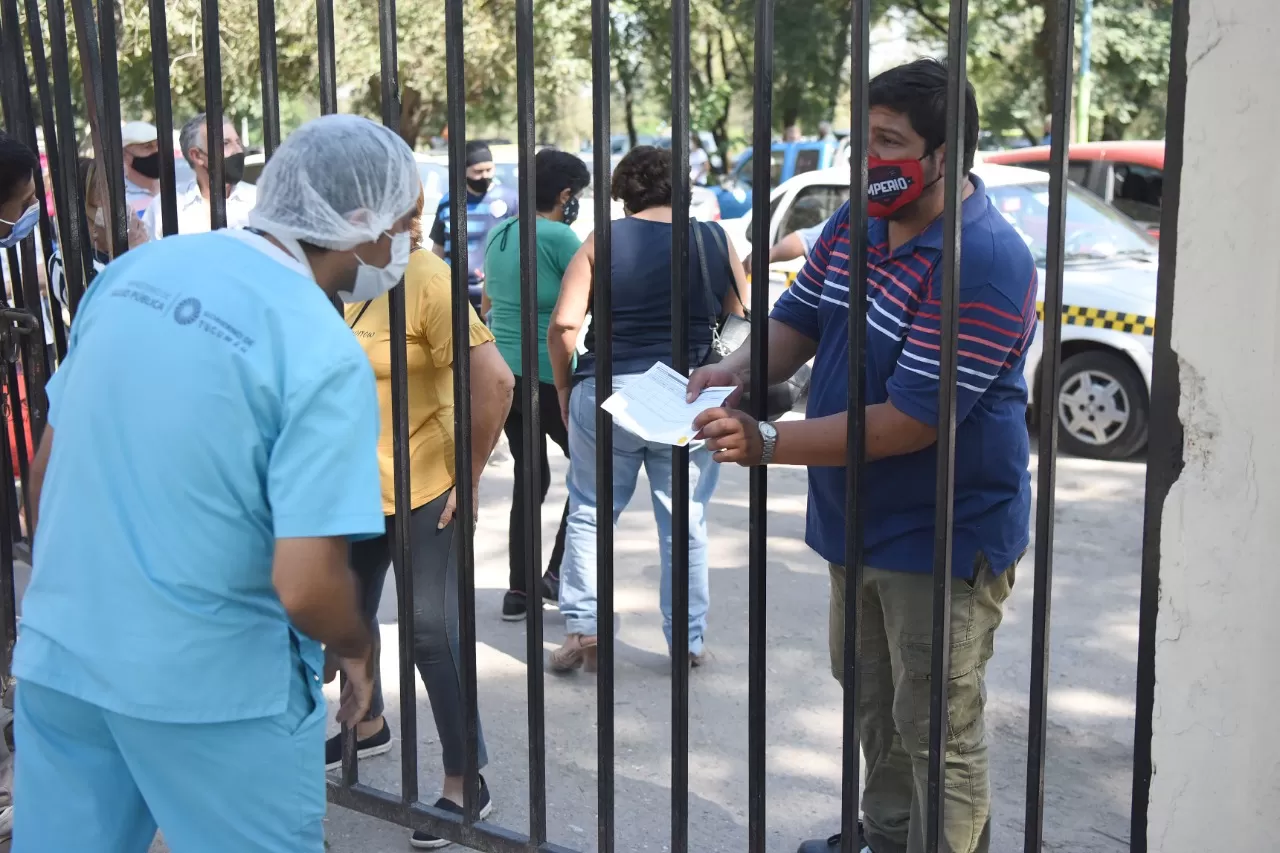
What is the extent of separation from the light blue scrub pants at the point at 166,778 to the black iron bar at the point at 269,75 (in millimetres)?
1405

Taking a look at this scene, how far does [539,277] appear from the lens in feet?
17.4

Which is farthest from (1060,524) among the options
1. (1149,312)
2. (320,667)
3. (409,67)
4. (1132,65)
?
(1132,65)

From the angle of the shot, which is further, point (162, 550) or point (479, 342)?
point (479, 342)

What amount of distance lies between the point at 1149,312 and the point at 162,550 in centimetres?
655

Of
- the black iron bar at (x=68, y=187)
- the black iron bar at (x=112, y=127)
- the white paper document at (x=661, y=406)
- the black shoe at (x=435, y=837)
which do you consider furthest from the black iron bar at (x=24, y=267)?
the white paper document at (x=661, y=406)

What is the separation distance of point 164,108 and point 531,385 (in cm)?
115

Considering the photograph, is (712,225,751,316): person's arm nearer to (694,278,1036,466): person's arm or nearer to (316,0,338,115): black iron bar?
(316,0,338,115): black iron bar

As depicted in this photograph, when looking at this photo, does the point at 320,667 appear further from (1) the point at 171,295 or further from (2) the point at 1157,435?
(2) the point at 1157,435

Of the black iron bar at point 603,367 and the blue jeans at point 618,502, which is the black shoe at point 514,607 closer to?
the blue jeans at point 618,502

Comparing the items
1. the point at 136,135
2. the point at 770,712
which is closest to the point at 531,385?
the point at 770,712

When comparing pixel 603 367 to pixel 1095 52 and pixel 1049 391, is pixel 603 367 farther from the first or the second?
pixel 1095 52

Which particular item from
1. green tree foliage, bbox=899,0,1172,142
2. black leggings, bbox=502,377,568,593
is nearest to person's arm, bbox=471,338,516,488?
black leggings, bbox=502,377,568,593

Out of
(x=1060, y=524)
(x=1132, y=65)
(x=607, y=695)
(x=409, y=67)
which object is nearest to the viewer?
(x=607, y=695)

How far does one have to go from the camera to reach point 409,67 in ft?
67.3
